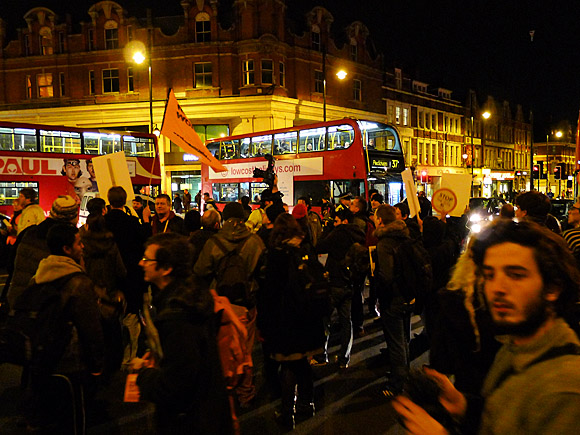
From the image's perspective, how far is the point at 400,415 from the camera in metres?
1.58

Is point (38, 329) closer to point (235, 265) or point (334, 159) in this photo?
point (235, 265)

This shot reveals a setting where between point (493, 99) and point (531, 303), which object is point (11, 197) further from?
point (493, 99)

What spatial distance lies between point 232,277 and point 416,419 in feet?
10.1

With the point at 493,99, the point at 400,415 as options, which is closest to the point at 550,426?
the point at 400,415

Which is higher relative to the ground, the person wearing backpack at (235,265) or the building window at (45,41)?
the building window at (45,41)

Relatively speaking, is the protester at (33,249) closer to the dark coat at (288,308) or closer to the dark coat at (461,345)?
the dark coat at (288,308)

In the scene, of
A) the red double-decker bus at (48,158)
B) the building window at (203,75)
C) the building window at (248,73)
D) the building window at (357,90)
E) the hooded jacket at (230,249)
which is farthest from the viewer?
the building window at (357,90)

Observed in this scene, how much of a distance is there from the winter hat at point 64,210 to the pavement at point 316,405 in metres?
1.69

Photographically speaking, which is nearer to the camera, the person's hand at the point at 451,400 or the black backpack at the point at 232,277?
the person's hand at the point at 451,400

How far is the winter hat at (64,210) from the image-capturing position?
164 inches

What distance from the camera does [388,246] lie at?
4750 millimetres

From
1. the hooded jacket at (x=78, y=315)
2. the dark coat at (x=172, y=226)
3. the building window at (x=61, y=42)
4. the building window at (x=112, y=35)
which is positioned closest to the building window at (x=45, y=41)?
the building window at (x=61, y=42)

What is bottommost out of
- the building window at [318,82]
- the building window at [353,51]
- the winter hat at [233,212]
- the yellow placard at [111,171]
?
the winter hat at [233,212]

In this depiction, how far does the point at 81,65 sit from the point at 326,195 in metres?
25.4
